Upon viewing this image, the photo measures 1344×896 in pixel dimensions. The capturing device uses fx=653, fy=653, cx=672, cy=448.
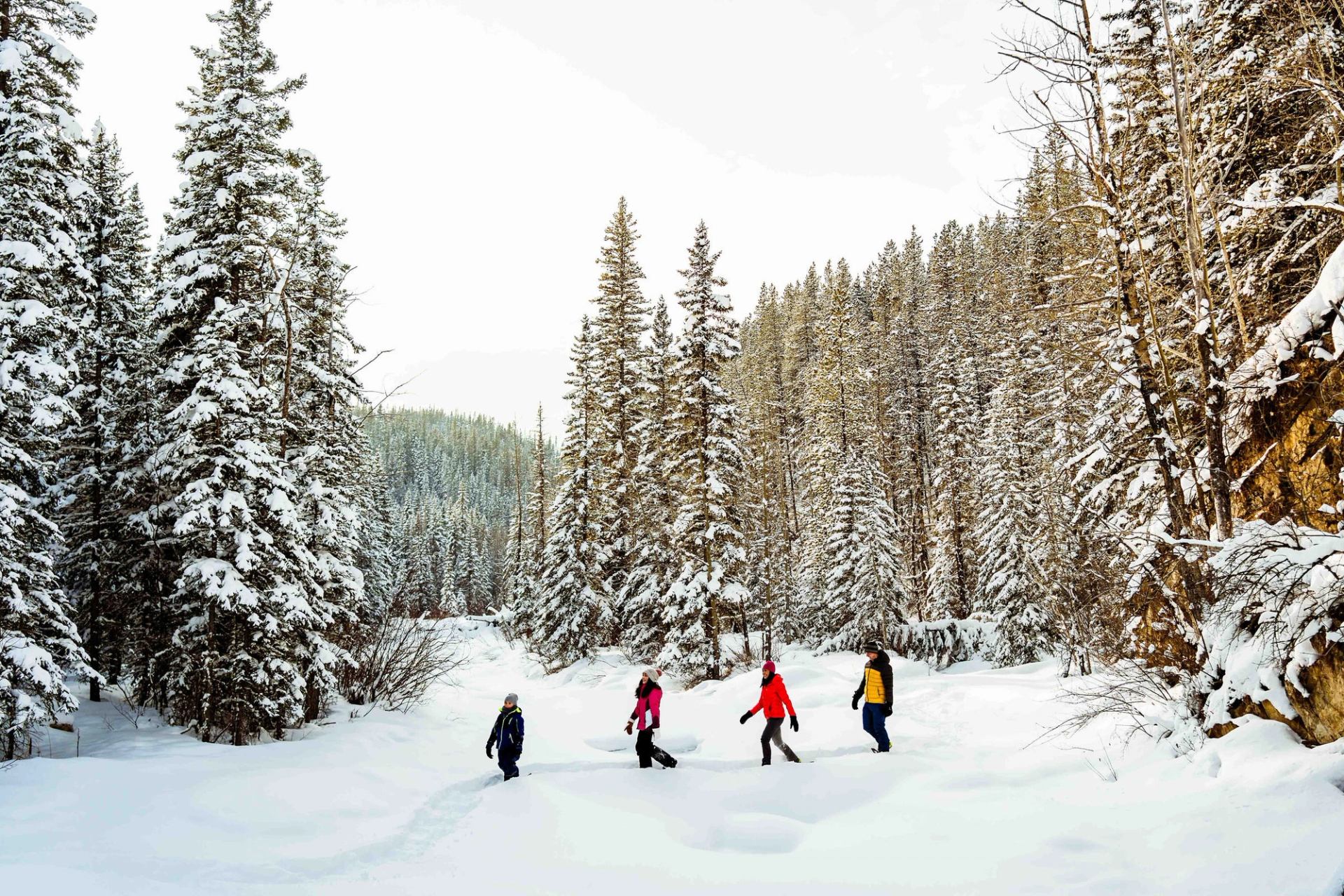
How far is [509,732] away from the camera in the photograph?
10.7 meters

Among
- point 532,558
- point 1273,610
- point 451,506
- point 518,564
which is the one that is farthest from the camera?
point 451,506

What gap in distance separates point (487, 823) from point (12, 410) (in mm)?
10045

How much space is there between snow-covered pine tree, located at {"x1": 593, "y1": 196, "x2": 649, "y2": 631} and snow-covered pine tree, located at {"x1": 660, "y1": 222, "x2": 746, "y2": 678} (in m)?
5.04

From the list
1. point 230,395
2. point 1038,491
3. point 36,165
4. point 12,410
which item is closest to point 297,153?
point 36,165

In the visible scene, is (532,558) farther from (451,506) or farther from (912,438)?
(451,506)

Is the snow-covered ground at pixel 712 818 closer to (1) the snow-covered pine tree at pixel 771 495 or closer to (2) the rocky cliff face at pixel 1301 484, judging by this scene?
(2) the rocky cliff face at pixel 1301 484

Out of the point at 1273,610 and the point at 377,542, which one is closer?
the point at 1273,610

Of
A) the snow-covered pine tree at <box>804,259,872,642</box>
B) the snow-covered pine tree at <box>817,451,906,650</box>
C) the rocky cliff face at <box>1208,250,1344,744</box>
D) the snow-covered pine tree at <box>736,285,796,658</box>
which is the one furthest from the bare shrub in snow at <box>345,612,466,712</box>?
the rocky cliff face at <box>1208,250,1344,744</box>

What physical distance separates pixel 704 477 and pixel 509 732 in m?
12.5

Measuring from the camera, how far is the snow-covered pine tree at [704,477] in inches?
840

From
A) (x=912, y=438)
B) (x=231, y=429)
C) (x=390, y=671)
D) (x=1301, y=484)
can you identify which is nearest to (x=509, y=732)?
(x=231, y=429)

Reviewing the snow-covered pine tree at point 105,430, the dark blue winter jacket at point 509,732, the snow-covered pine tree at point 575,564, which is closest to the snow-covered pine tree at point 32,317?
the snow-covered pine tree at point 105,430

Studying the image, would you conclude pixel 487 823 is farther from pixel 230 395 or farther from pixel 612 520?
pixel 612 520

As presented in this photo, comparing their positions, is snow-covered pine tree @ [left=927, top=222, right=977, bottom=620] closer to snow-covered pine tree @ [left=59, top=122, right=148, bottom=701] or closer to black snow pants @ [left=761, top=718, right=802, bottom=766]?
black snow pants @ [left=761, top=718, right=802, bottom=766]
